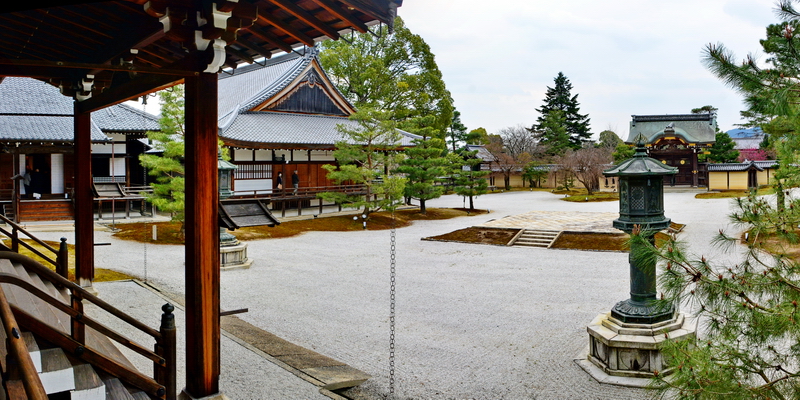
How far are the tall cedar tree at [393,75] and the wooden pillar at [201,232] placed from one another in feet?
83.3

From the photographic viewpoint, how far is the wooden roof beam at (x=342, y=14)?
162 inches

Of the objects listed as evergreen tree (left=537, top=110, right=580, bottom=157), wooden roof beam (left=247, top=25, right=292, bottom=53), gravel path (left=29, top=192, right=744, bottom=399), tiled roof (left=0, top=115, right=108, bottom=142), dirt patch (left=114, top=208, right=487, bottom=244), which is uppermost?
evergreen tree (left=537, top=110, right=580, bottom=157)

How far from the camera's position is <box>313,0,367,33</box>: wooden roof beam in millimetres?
4105

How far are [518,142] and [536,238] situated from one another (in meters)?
25.4

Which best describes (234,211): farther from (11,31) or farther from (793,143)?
(793,143)

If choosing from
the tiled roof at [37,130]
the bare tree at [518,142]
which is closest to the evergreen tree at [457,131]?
the bare tree at [518,142]

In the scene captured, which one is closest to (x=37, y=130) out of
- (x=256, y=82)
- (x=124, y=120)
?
(x=124, y=120)

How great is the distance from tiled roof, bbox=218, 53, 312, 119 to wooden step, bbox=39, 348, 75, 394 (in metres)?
19.7

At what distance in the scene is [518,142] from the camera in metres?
40.1

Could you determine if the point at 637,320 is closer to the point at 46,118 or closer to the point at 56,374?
the point at 56,374

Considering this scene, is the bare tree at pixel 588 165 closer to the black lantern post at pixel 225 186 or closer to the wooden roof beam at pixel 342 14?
the black lantern post at pixel 225 186

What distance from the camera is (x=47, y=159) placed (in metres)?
18.2

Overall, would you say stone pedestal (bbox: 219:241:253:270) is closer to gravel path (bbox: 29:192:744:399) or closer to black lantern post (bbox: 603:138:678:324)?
gravel path (bbox: 29:192:744:399)

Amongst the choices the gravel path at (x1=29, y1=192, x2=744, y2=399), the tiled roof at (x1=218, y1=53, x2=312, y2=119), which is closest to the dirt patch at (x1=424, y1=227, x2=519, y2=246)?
the gravel path at (x1=29, y1=192, x2=744, y2=399)
